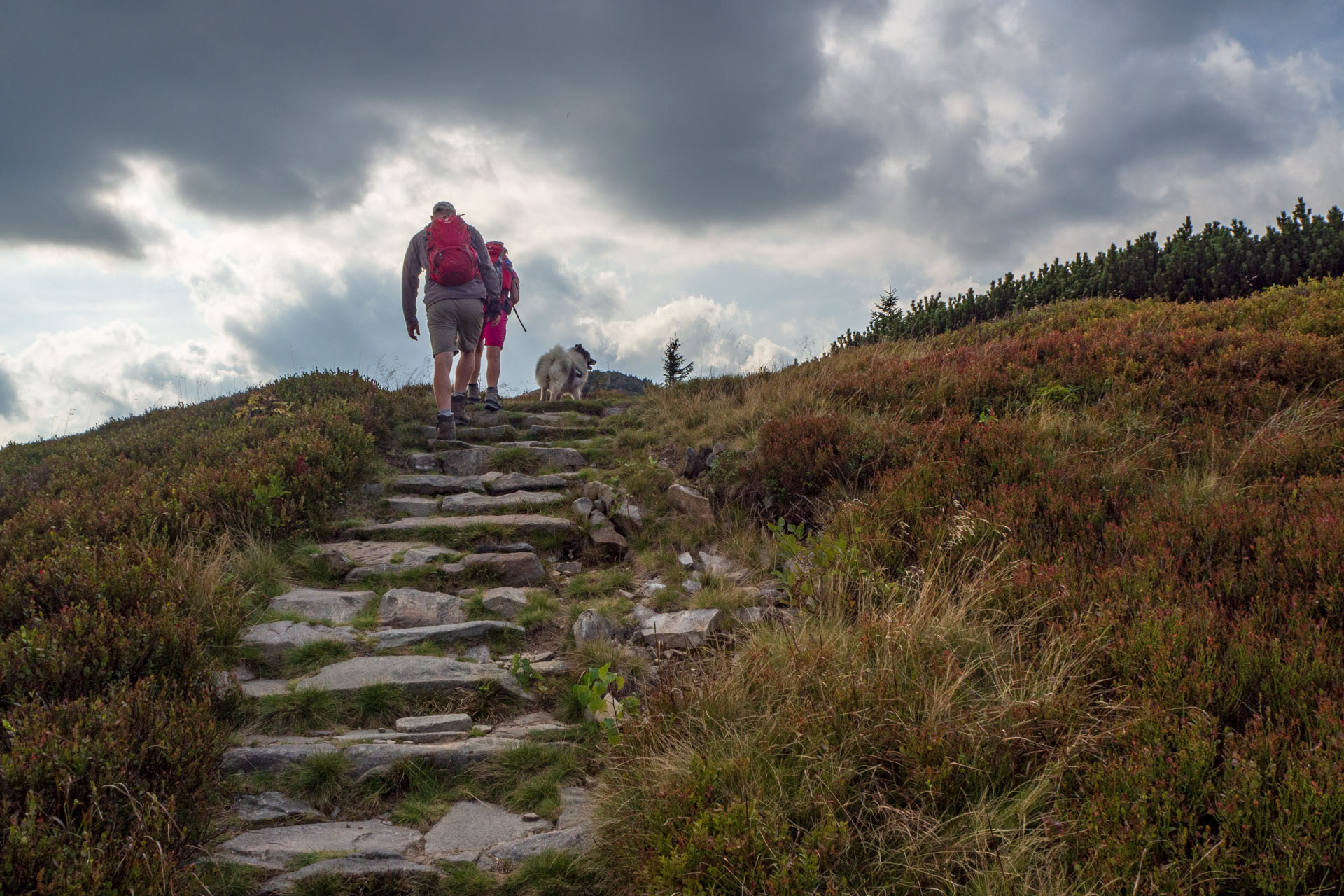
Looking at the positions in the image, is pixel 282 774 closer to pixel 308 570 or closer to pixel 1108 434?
pixel 308 570

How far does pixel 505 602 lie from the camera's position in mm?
5793

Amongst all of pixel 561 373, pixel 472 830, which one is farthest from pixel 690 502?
pixel 561 373

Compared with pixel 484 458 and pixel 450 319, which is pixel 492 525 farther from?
pixel 450 319

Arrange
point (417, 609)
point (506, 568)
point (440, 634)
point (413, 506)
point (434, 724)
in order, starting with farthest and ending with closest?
1. point (413, 506)
2. point (506, 568)
3. point (417, 609)
4. point (440, 634)
5. point (434, 724)

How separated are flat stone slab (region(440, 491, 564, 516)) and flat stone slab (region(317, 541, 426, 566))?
99cm

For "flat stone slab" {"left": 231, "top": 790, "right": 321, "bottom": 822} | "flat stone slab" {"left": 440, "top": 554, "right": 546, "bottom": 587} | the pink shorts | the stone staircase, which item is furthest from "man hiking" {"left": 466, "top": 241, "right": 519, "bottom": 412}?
"flat stone slab" {"left": 231, "top": 790, "right": 321, "bottom": 822}

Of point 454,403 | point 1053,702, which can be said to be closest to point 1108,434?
point 1053,702

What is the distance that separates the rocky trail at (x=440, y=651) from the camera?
316 centimetres

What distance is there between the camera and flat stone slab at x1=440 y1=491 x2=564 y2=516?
7.89 meters

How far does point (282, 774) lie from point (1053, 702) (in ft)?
11.8

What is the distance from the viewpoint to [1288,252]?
45.3 feet

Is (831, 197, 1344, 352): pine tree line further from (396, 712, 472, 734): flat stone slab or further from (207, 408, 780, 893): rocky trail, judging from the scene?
(396, 712, 472, 734): flat stone slab

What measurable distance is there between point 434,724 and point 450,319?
687 centimetres

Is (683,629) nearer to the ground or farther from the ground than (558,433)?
nearer to the ground
